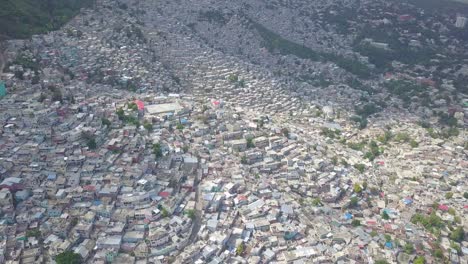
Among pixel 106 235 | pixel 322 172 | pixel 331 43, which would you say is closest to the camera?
pixel 106 235

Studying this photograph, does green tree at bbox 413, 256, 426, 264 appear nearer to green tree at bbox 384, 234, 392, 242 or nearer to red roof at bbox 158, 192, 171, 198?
green tree at bbox 384, 234, 392, 242

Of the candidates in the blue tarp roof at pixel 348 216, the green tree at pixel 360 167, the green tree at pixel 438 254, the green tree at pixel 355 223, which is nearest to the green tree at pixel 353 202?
the blue tarp roof at pixel 348 216

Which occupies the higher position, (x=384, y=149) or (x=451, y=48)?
(x=451, y=48)

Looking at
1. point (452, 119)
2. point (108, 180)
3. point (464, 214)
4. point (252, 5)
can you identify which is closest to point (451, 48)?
point (452, 119)

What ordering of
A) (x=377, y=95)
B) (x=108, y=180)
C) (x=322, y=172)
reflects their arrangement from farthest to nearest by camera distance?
(x=377, y=95) → (x=322, y=172) → (x=108, y=180)

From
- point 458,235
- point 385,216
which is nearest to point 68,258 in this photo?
point 385,216

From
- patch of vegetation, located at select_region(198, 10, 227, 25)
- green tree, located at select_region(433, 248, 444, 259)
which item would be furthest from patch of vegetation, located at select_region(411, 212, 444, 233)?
patch of vegetation, located at select_region(198, 10, 227, 25)

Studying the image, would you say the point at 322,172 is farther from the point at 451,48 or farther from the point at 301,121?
the point at 451,48

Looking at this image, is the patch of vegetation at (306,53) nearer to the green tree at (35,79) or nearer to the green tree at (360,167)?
the green tree at (360,167)
